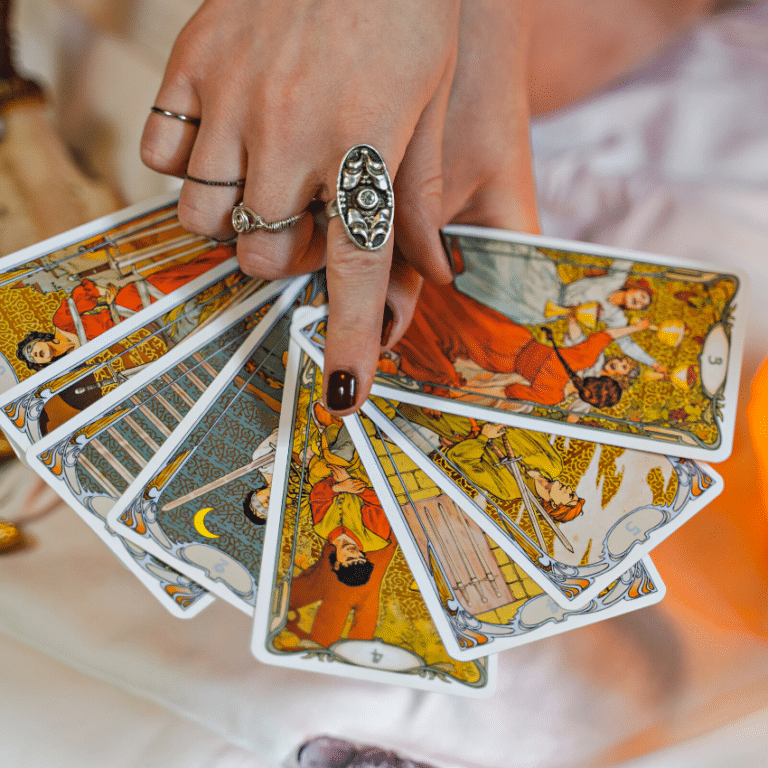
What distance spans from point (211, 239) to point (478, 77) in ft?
1.54

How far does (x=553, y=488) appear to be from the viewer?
2.57 feet

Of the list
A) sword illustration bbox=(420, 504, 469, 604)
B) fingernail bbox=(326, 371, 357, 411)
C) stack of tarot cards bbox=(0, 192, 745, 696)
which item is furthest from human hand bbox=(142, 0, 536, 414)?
sword illustration bbox=(420, 504, 469, 604)

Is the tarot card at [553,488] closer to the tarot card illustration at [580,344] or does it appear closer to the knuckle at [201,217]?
the tarot card illustration at [580,344]

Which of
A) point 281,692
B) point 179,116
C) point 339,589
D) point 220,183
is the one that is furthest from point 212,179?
point 281,692

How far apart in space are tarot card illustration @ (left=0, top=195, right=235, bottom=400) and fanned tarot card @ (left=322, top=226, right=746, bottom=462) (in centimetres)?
35

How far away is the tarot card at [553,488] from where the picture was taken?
76cm

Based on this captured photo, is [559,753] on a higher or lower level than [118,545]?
lower

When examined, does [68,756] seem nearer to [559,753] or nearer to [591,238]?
[559,753]

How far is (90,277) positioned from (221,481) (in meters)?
0.35

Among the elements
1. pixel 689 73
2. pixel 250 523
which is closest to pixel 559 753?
pixel 250 523

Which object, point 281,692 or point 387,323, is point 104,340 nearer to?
point 387,323

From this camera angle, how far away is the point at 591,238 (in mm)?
1162

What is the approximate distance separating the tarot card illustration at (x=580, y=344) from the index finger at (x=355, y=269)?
17 centimetres

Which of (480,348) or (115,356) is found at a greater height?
(115,356)
